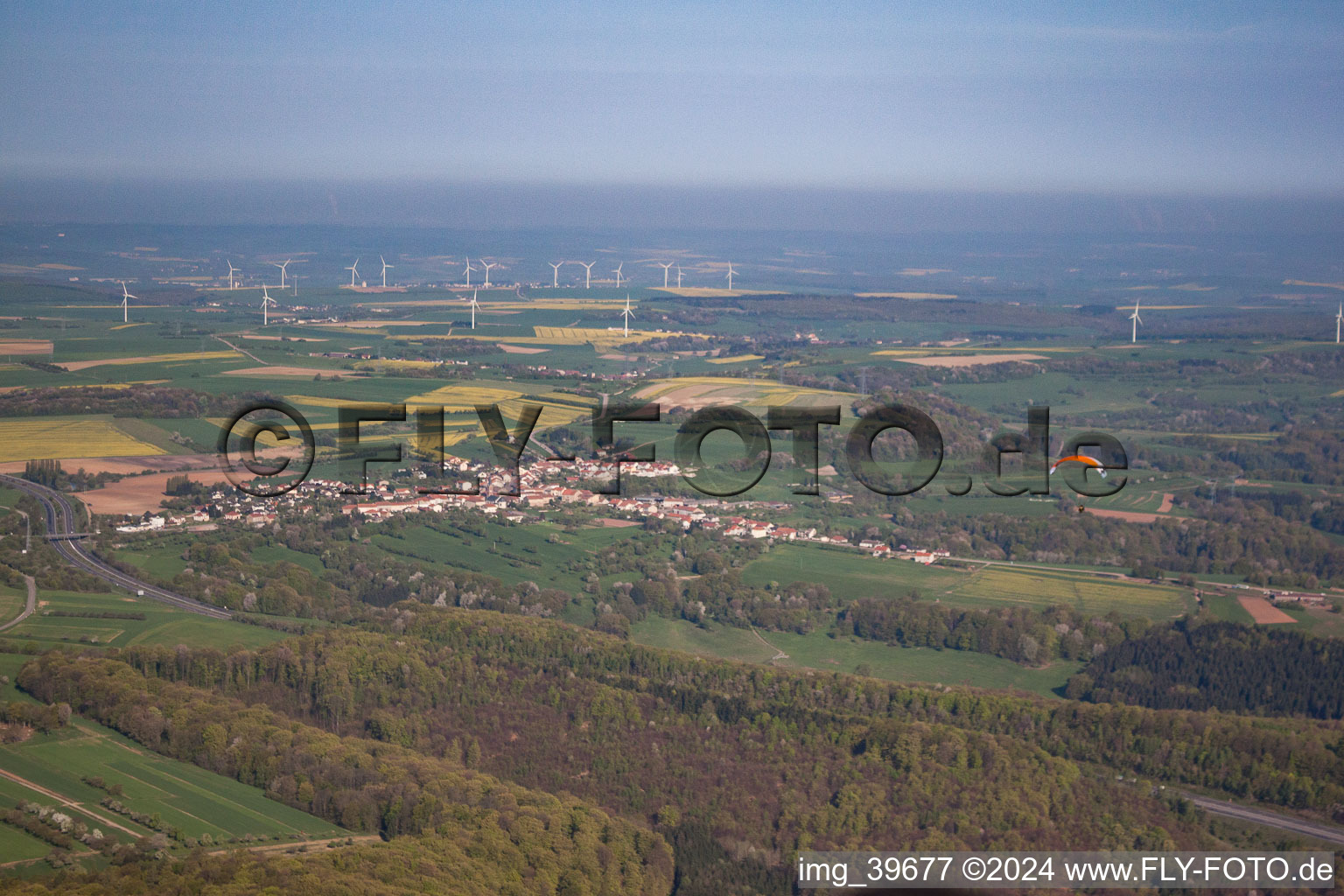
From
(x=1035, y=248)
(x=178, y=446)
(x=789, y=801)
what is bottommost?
(x=789, y=801)

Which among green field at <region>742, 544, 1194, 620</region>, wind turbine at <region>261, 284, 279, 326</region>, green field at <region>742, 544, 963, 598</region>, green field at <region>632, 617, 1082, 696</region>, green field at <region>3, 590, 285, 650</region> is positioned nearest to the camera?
green field at <region>3, 590, 285, 650</region>

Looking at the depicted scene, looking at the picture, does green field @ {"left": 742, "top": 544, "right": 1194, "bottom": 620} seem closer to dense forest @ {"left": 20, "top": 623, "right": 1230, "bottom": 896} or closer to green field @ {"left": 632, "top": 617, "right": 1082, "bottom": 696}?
green field @ {"left": 632, "top": 617, "right": 1082, "bottom": 696}

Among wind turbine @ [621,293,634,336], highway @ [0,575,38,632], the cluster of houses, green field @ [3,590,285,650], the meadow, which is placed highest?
wind turbine @ [621,293,634,336]

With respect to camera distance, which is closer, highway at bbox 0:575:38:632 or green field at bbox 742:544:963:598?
highway at bbox 0:575:38:632

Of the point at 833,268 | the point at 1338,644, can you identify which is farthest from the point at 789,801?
the point at 833,268

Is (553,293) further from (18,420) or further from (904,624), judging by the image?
(904,624)

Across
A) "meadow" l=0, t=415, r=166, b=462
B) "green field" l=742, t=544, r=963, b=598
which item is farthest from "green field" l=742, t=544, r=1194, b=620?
"meadow" l=0, t=415, r=166, b=462
